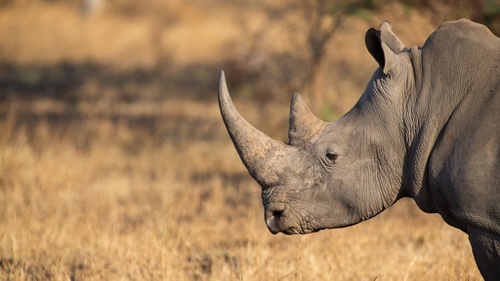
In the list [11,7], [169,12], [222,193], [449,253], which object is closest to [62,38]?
[11,7]

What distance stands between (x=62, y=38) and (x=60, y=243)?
12733mm

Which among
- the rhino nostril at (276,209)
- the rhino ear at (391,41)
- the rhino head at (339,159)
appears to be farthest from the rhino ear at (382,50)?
the rhino nostril at (276,209)

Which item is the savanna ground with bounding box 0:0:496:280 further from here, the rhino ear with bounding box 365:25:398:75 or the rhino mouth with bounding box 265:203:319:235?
the rhino ear with bounding box 365:25:398:75

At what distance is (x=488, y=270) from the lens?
3.62 m

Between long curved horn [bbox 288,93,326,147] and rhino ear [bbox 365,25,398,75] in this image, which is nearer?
rhino ear [bbox 365,25,398,75]

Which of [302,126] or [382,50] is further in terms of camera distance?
[302,126]

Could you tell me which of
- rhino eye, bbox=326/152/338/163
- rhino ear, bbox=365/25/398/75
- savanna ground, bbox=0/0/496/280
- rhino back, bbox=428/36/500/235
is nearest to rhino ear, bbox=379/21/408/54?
rhino ear, bbox=365/25/398/75

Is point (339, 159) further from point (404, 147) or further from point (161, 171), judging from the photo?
point (161, 171)

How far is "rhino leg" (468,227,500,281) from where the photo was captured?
3535 millimetres

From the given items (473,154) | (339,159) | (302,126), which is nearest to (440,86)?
(473,154)

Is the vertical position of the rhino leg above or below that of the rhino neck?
below

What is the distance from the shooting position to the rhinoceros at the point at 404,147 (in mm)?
3539

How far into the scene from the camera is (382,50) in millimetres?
3889

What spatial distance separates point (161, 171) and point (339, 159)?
4737 mm
